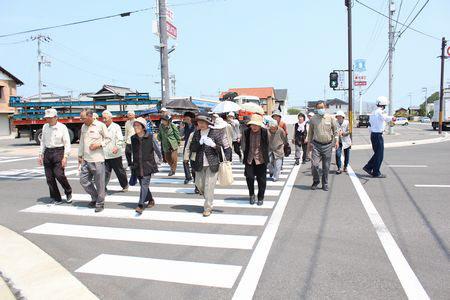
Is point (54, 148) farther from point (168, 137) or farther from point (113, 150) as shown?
Answer: point (168, 137)

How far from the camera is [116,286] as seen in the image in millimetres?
3523

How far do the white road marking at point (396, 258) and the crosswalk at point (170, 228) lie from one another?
157 centimetres

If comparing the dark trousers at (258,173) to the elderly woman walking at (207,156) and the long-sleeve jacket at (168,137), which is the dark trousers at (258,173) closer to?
the elderly woman walking at (207,156)

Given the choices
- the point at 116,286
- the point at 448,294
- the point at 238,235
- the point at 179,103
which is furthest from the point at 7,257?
the point at 179,103

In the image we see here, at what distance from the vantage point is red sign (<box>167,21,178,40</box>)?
48.6 ft

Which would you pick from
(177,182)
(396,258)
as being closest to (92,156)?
(177,182)

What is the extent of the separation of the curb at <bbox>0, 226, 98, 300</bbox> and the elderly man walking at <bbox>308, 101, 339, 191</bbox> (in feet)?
17.5

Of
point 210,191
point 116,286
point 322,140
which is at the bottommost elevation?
point 116,286

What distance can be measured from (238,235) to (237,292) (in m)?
1.62

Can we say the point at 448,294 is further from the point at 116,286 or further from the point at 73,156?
the point at 73,156

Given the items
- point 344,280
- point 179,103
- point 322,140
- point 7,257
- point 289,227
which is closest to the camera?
point 344,280

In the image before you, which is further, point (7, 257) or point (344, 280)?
point (7, 257)

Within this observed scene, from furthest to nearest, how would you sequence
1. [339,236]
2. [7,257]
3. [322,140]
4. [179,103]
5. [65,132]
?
[179,103] → [322,140] → [65,132] → [339,236] → [7,257]

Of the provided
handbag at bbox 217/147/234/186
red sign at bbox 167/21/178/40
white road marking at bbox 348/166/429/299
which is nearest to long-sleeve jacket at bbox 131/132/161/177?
handbag at bbox 217/147/234/186
